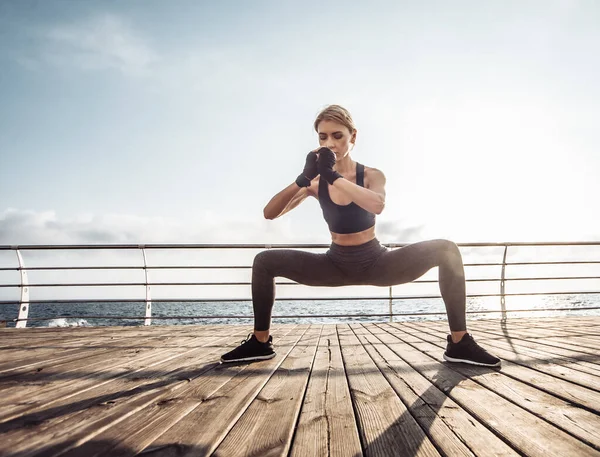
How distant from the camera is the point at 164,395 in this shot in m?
1.44

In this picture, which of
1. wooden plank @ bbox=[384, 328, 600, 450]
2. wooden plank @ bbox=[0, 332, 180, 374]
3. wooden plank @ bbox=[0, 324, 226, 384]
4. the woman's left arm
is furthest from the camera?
wooden plank @ bbox=[0, 332, 180, 374]

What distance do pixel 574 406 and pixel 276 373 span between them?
4.24 ft

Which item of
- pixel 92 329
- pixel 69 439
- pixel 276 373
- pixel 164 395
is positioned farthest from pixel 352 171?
pixel 92 329

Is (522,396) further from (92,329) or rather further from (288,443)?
(92,329)

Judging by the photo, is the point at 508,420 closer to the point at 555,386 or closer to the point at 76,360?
the point at 555,386

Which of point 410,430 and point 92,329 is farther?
point 92,329

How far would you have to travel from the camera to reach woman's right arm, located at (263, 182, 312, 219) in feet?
7.79

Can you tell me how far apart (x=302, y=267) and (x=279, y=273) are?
0.56 ft

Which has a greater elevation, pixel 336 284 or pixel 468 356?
pixel 336 284

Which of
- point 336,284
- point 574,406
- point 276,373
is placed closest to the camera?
point 574,406

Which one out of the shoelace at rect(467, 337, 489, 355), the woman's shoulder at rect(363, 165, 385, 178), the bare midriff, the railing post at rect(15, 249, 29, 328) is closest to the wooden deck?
the shoelace at rect(467, 337, 489, 355)

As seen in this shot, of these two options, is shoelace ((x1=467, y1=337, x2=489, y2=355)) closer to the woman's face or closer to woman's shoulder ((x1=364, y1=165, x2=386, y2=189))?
woman's shoulder ((x1=364, y1=165, x2=386, y2=189))

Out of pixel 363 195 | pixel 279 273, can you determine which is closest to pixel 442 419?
pixel 363 195

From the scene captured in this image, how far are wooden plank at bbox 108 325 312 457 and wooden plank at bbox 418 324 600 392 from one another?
56.8 inches
